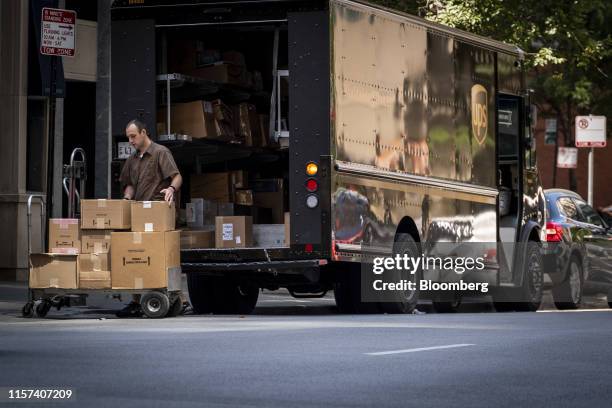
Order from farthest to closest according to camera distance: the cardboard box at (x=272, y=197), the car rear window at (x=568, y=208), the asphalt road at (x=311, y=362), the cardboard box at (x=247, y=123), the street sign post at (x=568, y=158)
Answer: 1. the street sign post at (x=568, y=158)
2. the car rear window at (x=568, y=208)
3. the cardboard box at (x=247, y=123)
4. the cardboard box at (x=272, y=197)
5. the asphalt road at (x=311, y=362)

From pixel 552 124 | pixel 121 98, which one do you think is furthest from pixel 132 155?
pixel 552 124

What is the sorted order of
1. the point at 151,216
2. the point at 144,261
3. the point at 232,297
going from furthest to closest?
the point at 232,297
the point at 151,216
the point at 144,261

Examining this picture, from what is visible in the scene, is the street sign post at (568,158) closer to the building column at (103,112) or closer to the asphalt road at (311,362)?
the building column at (103,112)

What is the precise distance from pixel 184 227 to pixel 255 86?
5.90 ft

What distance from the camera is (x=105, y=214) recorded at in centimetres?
1675

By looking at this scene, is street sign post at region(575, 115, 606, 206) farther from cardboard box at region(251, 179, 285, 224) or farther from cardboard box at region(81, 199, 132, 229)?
cardboard box at region(81, 199, 132, 229)

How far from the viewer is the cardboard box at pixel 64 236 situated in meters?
16.8

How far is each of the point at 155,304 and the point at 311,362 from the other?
6.00 meters

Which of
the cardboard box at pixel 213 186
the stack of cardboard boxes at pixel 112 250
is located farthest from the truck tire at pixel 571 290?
the stack of cardboard boxes at pixel 112 250

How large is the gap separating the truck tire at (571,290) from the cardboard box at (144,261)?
6984 mm

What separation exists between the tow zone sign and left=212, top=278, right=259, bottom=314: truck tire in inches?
121

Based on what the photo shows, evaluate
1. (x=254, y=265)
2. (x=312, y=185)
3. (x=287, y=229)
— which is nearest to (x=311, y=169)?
(x=312, y=185)

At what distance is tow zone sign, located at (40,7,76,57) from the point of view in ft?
58.3

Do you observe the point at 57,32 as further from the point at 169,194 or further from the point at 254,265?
the point at 254,265
